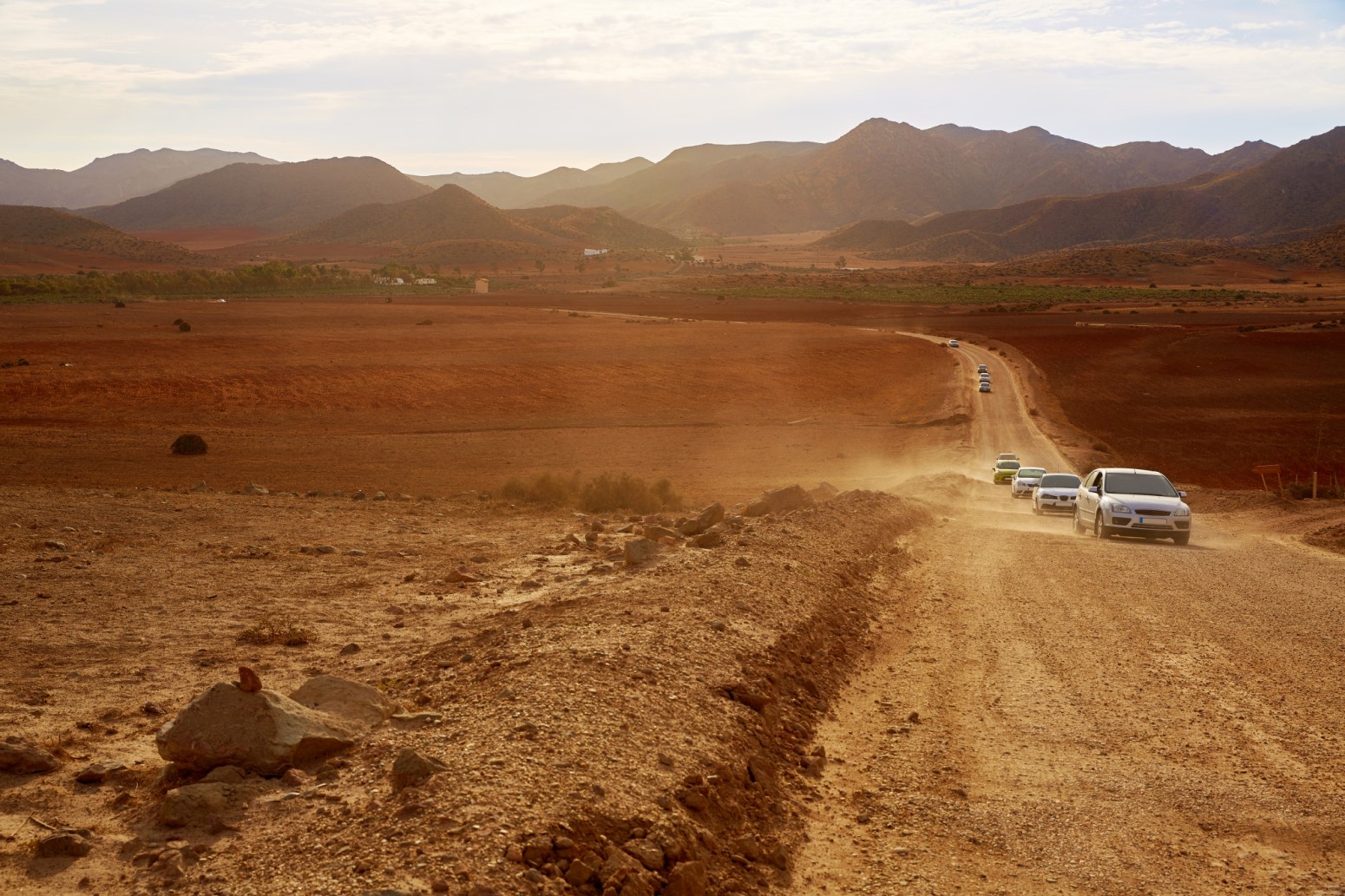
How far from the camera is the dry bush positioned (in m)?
11.3

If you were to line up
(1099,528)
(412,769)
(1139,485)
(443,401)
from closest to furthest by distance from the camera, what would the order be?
(412,769), (1099,528), (1139,485), (443,401)

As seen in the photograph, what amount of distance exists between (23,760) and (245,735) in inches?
65.1

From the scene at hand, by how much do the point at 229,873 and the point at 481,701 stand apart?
8.42 ft

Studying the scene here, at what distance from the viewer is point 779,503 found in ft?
65.6

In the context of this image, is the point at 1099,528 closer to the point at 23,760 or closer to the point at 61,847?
the point at 23,760

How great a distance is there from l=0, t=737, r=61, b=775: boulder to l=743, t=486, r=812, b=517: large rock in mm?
13684

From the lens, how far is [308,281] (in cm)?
13600

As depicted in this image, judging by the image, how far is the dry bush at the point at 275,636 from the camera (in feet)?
37.2

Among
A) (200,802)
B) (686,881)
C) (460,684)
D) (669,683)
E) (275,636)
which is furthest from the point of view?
(275,636)

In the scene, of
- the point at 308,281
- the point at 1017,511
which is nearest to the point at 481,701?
the point at 1017,511

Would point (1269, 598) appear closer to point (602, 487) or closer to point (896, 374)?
point (602, 487)

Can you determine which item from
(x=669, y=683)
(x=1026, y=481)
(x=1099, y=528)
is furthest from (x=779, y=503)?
(x=1026, y=481)

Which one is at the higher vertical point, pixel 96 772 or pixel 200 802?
pixel 200 802

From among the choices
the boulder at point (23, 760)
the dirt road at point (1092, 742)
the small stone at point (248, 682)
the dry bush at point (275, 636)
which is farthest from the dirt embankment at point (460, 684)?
the small stone at point (248, 682)
